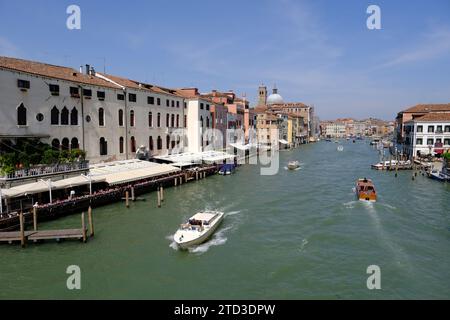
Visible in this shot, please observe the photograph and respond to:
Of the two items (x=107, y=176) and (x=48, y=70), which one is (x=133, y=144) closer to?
(x=107, y=176)

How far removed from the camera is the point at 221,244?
54.7 feet

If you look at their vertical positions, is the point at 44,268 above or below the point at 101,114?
below

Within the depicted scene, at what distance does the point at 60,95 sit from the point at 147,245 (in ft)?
46.1

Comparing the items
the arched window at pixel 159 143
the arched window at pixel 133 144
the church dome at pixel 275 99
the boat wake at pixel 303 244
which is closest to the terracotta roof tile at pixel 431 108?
the arched window at pixel 159 143

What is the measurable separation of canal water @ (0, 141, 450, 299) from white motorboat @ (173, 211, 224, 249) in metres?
0.47

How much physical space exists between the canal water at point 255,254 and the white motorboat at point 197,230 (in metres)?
0.47

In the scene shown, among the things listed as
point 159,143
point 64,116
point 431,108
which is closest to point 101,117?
point 64,116

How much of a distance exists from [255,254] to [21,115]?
16657 mm

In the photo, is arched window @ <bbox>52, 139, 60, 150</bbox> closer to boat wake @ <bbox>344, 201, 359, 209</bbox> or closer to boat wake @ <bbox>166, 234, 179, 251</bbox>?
boat wake @ <bbox>166, 234, 179, 251</bbox>

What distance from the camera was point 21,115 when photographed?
71.7ft

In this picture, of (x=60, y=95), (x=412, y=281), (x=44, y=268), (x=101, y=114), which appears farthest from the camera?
(x=101, y=114)
